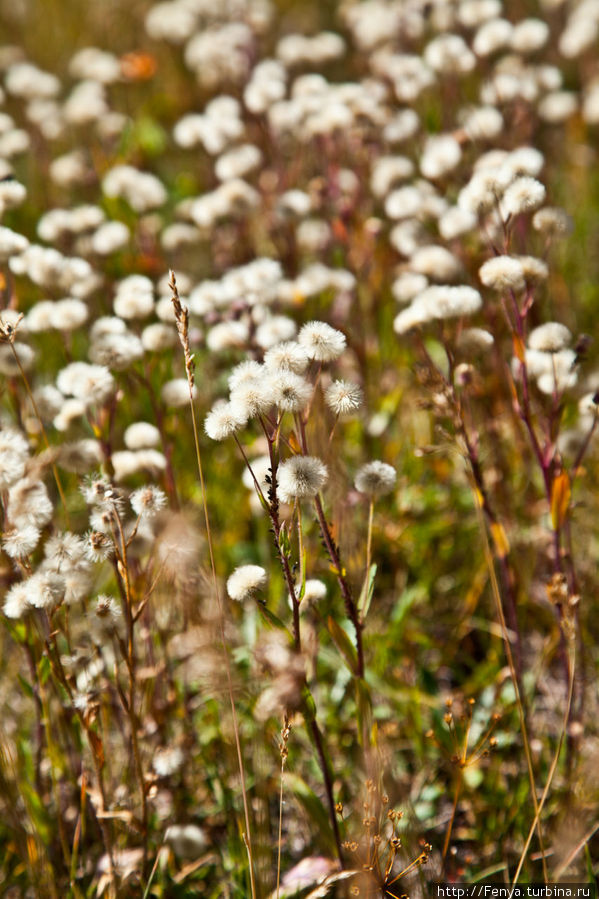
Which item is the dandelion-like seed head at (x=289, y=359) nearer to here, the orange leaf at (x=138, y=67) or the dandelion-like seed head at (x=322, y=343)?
the dandelion-like seed head at (x=322, y=343)

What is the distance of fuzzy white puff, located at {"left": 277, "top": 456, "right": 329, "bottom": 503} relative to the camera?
1.30 meters

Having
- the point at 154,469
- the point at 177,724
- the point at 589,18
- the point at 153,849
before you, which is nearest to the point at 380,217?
the point at 589,18

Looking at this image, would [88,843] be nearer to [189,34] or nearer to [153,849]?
[153,849]

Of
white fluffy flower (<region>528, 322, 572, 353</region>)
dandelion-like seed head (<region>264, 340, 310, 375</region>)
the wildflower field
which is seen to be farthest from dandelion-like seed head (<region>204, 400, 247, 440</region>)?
white fluffy flower (<region>528, 322, 572, 353</region>)

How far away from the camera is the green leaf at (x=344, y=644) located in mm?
1413

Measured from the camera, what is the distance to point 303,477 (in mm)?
1301

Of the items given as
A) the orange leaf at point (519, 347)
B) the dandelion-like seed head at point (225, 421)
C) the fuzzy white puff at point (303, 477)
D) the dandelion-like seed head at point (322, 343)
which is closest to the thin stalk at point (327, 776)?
the fuzzy white puff at point (303, 477)

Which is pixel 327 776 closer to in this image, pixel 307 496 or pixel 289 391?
pixel 307 496

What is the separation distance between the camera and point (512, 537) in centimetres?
220

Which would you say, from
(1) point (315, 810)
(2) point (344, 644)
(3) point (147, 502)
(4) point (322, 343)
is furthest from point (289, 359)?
(1) point (315, 810)

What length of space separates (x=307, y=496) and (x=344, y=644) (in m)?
0.29

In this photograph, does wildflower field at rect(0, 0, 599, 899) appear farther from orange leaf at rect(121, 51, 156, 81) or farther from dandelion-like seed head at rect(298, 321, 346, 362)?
orange leaf at rect(121, 51, 156, 81)

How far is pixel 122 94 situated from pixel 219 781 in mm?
3947

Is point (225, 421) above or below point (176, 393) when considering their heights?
below
